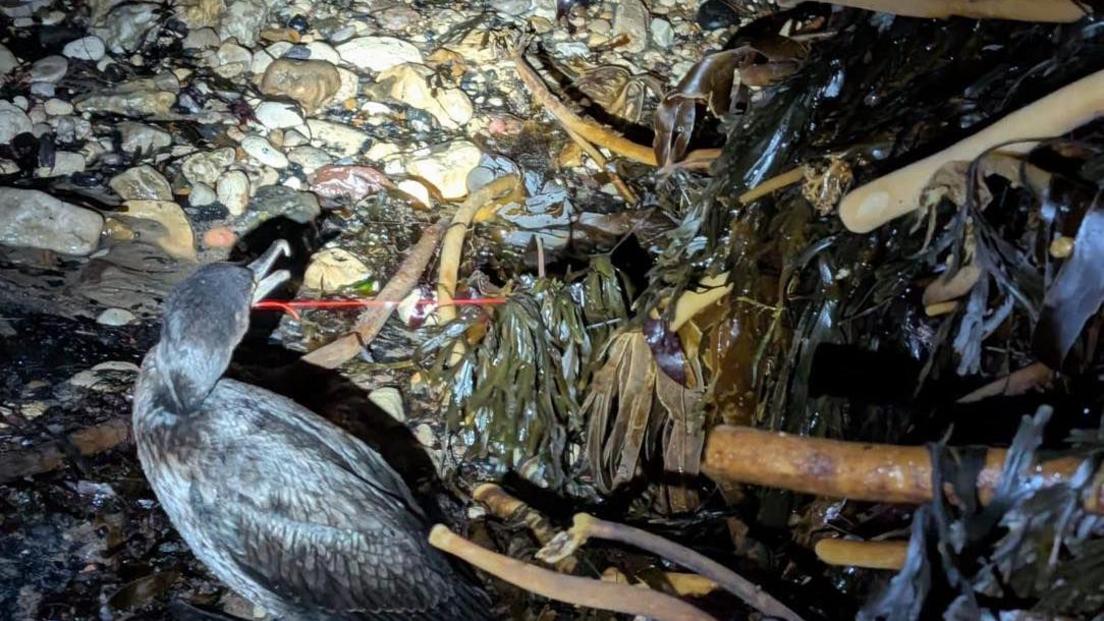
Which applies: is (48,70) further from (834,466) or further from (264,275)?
(834,466)

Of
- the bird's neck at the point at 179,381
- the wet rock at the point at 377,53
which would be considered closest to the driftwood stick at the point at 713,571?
the bird's neck at the point at 179,381

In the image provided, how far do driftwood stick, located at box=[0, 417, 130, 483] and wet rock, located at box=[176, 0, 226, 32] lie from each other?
7.92ft

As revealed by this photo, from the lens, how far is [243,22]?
548 centimetres

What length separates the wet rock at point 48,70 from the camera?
513 cm

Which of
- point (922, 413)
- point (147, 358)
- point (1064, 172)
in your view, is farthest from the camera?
point (147, 358)

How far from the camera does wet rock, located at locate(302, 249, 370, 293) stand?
15.1ft

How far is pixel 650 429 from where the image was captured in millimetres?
4172

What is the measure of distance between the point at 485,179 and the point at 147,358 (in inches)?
73.5

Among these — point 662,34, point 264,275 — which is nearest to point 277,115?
point 264,275

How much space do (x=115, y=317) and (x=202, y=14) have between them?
6.40 feet

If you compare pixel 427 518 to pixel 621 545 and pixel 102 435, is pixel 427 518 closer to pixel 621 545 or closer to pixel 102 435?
pixel 621 545

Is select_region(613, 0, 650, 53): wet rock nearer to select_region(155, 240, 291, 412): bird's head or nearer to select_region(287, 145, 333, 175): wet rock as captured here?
select_region(287, 145, 333, 175): wet rock

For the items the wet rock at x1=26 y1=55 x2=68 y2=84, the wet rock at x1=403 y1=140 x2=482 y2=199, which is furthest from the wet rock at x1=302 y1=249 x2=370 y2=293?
the wet rock at x1=26 y1=55 x2=68 y2=84

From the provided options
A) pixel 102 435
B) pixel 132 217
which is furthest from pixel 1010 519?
pixel 132 217
